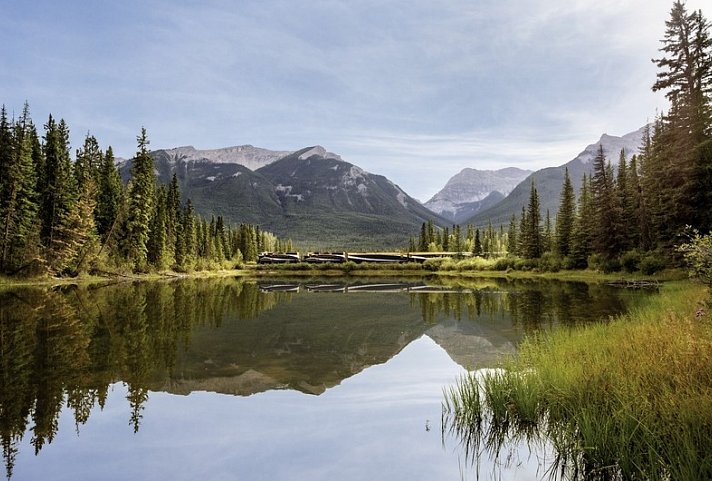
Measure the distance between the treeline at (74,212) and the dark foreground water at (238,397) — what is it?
30.8m

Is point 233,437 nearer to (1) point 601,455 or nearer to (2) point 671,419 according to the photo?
(1) point 601,455

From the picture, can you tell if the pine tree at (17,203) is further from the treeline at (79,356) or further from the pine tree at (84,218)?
the treeline at (79,356)

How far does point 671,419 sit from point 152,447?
8396 millimetres

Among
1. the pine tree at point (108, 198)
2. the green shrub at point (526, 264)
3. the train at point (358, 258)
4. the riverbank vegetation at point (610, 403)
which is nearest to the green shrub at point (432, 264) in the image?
the train at point (358, 258)

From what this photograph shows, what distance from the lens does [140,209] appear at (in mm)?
67812

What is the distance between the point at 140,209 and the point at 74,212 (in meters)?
13.1

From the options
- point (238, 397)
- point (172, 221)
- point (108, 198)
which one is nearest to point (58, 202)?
point (108, 198)

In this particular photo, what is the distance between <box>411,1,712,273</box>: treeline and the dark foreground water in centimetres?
932

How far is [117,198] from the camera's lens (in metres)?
68.2

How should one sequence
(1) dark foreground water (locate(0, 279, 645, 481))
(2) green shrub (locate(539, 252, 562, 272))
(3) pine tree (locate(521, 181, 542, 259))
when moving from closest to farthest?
(1) dark foreground water (locate(0, 279, 645, 481))
(2) green shrub (locate(539, 252, 562, 272))
(3) pine tree (locate(521, 181, 542, 259))

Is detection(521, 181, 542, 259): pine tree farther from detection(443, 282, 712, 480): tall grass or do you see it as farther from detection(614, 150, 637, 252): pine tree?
detection(443, 282, 712, 480): tall grass

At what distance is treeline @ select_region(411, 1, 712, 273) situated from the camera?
33.6 m

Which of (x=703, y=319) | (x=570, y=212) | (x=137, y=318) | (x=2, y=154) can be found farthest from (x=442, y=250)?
(x=703, y=319)

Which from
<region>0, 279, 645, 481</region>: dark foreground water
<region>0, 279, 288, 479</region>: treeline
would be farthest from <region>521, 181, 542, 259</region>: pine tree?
<region>0, 279, 288, 479</region>: treeline
